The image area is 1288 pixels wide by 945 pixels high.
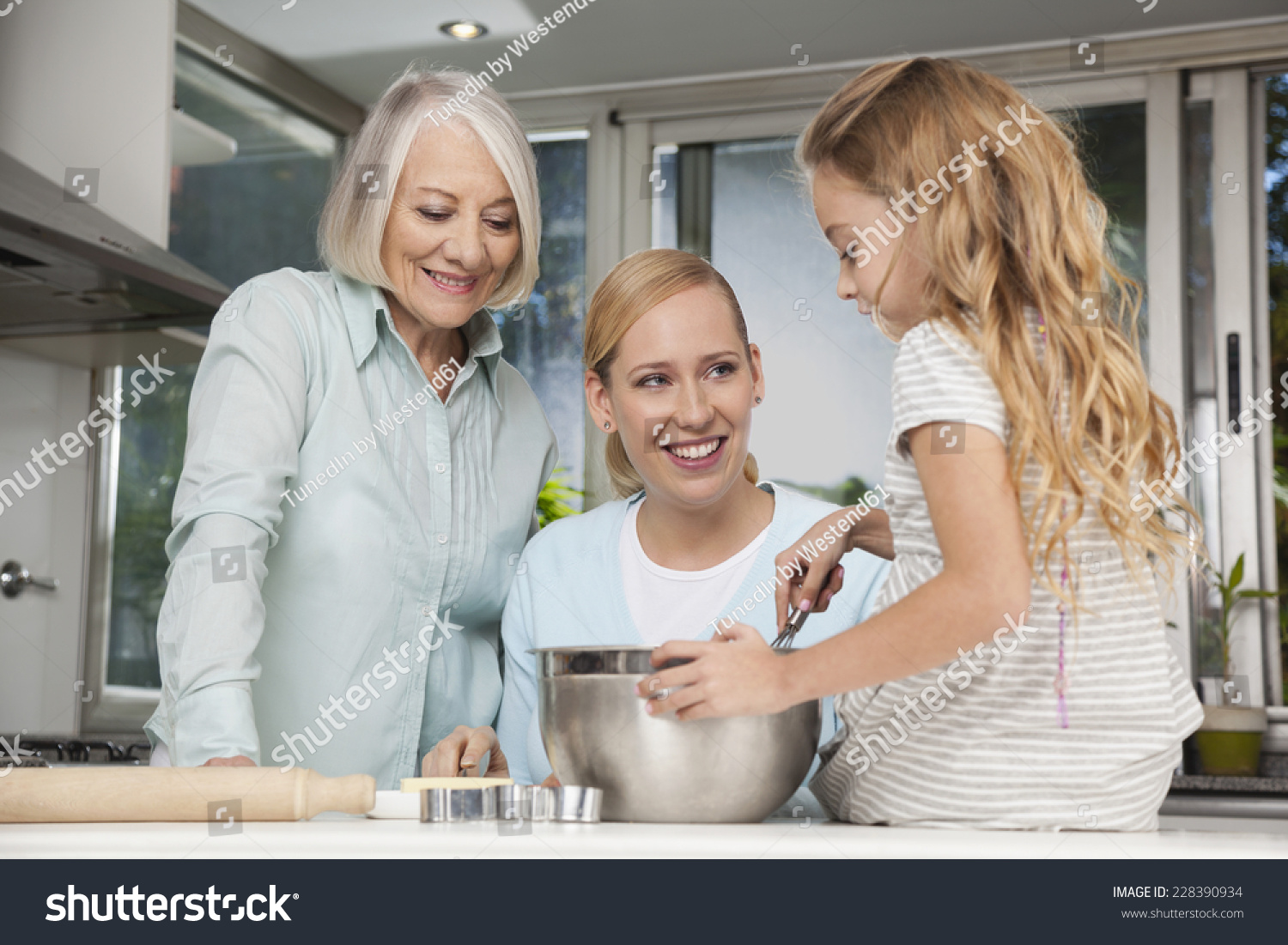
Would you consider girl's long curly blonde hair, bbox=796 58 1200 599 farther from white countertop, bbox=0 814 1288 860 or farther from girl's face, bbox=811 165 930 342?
white countertop, bbox=0 814 1288 860

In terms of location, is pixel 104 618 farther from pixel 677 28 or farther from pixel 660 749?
pixel 660 749

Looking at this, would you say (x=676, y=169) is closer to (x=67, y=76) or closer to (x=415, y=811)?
(x=67, y=76)

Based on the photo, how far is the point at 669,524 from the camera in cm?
154

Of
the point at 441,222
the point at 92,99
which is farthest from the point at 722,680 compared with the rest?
Result: the point at 92,99

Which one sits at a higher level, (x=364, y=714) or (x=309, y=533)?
(x=309, y=533)

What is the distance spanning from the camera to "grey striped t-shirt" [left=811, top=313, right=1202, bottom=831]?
856mm

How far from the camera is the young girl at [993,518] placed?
0.80 meters

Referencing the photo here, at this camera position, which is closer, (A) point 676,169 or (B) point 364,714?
(B) point 364,714

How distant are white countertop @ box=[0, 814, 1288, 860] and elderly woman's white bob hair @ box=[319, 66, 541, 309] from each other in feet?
2.60

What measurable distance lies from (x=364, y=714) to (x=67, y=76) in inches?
68.8

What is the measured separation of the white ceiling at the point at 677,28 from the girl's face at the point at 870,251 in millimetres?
2439

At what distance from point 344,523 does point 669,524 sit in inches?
16.2

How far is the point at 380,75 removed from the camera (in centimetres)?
380
